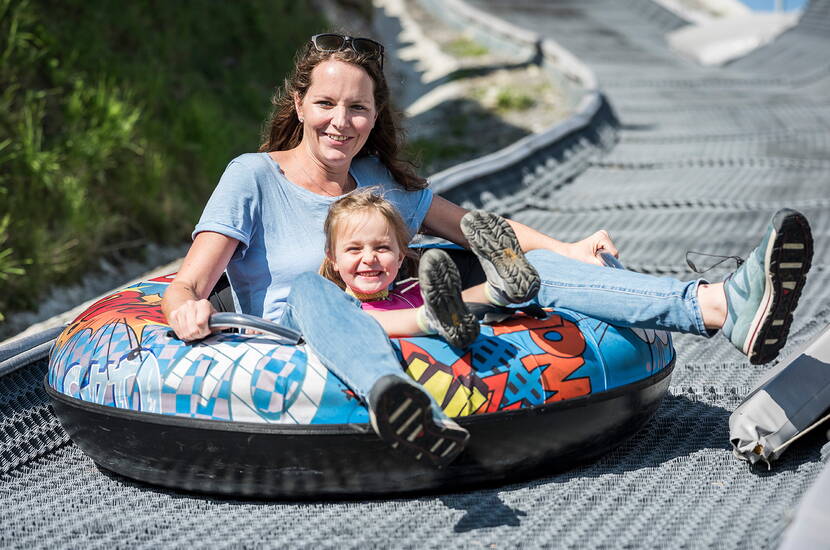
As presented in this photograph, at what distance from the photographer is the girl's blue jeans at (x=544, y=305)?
6.50 ft

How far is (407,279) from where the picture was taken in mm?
2502

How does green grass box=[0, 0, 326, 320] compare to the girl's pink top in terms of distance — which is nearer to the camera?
the girl's pink top

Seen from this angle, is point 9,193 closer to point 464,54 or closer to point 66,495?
point 66,495

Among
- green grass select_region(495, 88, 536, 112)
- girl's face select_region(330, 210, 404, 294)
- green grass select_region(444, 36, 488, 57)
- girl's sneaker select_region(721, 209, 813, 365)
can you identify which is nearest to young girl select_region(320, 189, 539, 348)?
girl's face select_region(330, 210, 404, 294)

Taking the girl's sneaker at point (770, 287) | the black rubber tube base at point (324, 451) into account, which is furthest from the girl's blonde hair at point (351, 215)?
the girl's sneaker at point (770, 287)

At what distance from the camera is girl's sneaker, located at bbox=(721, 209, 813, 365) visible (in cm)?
200

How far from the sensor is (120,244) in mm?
5828

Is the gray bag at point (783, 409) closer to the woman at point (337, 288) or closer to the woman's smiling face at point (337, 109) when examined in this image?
the woman at point (337, 288)

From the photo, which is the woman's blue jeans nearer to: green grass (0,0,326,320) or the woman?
the woman

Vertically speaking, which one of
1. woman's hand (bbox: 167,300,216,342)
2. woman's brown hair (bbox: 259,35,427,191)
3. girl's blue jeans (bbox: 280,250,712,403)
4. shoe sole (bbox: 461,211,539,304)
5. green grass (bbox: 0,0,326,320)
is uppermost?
woman's brown hair (bbox: 259,35,427,191)

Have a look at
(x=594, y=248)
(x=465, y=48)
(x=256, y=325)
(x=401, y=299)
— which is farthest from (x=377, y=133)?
(x=465, y=48)

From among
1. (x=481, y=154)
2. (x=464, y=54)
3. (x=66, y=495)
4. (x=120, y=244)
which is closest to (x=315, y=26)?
(x=464, y=54)

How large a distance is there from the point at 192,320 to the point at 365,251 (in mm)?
421

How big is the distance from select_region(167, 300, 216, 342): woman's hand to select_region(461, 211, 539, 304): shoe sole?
60cm
